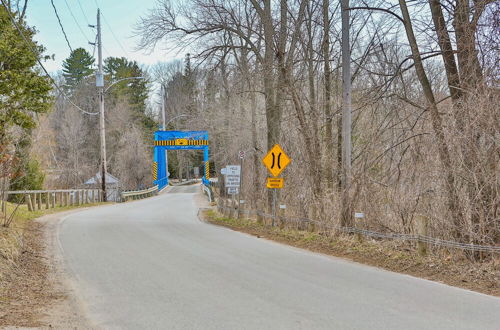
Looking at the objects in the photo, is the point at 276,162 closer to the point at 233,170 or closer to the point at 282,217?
the point at 282,217

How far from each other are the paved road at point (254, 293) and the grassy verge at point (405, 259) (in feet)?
1.56

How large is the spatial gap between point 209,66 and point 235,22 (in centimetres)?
354

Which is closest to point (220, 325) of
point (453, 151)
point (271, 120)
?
point (453, 151)

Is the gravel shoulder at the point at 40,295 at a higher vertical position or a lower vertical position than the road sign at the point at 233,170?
lower

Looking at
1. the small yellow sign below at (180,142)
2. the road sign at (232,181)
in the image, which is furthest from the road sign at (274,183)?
the small yellow sign below at (180,142)

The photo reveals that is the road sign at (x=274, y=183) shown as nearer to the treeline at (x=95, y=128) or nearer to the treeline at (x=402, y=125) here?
the treeline at (x=402, y=125)

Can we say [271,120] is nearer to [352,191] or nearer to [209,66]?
[209,66]

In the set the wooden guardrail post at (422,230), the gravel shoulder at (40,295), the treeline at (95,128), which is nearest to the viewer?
the gravel shoulder at (40,295)

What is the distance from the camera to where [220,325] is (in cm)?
616

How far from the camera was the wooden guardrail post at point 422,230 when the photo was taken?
34.1 feet

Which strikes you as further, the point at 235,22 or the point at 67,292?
the point at 235,22

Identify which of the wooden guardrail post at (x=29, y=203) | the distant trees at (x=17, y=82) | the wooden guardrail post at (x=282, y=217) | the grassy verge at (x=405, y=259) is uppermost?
the distant trees at (x=17, y=82)

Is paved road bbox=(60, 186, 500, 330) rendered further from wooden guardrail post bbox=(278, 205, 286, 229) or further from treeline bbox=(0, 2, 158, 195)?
treeline bbox=(0, 2, 158, 195)

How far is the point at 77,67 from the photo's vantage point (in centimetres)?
7912
